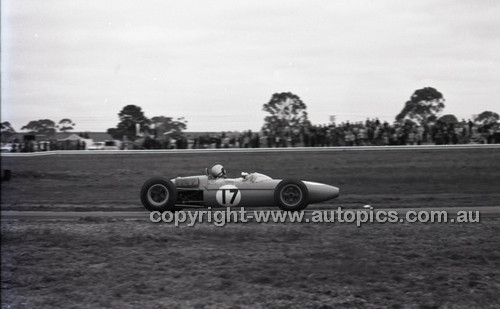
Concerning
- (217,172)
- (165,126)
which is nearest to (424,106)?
(165,126)

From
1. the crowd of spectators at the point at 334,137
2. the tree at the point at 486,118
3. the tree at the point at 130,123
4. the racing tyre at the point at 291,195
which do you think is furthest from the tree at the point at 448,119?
the tree at the point at 130,123

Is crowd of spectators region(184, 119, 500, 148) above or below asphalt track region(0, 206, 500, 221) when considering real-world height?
above

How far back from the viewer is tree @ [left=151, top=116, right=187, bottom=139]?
13413 mm

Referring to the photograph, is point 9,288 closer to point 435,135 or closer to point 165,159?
point 165,159

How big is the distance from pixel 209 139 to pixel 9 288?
752cm

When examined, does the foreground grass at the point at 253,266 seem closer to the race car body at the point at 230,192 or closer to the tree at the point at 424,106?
the race car body at the point at 230,192

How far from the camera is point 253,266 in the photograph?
754 centimetres

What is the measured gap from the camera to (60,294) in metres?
6.83

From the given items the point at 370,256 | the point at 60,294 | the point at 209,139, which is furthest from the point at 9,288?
the point at 209,139

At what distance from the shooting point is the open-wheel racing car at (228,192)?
9422mm

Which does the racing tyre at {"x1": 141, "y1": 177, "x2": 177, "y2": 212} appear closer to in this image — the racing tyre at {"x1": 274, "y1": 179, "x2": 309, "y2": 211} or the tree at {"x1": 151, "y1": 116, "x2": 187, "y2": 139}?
the racing tyre at {"x1": 274, "y1": 179, "x2": 309, "y2": 211}

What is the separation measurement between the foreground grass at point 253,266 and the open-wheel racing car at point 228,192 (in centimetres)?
43
